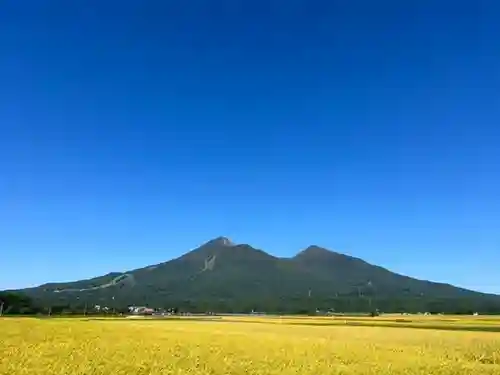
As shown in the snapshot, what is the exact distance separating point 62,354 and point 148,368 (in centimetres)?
411

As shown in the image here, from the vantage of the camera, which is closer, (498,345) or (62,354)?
(62,354)

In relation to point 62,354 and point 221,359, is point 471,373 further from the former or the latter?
point 62,354

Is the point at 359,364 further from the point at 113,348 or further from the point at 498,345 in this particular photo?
the point at 498,345

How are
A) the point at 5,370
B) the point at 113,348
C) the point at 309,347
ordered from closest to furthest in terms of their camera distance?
the point at 5,370 < the point at 113,348 < the point at 309,347

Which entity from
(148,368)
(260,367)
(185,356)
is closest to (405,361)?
(260,367)

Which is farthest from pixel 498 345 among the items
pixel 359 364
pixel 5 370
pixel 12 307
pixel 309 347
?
pixel 12 307

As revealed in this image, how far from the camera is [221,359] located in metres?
25.5

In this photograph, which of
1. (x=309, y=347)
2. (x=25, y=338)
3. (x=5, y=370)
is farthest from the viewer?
(x=309, y=347)

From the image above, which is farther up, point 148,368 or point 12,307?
point 12,307

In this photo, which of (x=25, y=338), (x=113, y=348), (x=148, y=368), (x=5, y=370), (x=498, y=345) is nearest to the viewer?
(x=5, y=370)

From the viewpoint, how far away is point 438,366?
27609 millimetres

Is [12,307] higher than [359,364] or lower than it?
higher

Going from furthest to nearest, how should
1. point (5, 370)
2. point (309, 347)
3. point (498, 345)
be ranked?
point (498, 345), point (309, 347), point (5, 370)

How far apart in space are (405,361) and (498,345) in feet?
61.6
